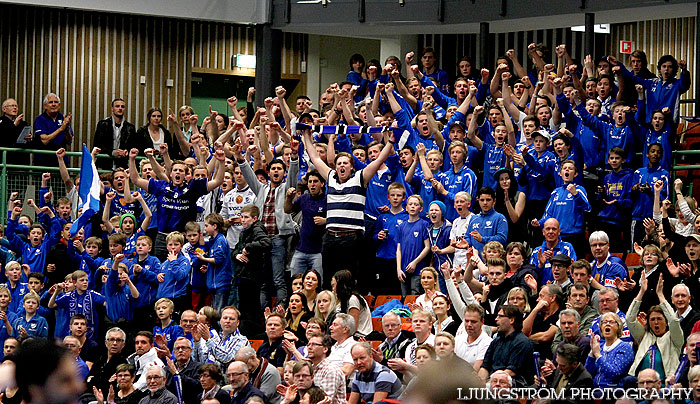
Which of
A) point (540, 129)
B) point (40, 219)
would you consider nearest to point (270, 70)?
point (40, 219)

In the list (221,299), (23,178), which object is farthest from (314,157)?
(23,178)

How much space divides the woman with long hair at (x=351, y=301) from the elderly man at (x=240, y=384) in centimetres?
130

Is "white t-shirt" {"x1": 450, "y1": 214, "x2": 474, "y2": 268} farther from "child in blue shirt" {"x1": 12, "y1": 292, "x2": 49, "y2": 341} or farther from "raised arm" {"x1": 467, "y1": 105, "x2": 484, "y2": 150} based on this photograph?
"child in blue shirt" {"x1": 12, "y1": 292, "x2": 49, "y2": 341}

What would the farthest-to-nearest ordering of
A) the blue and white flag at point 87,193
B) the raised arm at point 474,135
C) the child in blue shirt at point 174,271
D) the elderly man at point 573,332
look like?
the blue and white flag at point 87,193 < the raised arm at point 474,135 < the child in blue shirt at point 174,271 < the elderly man at point 573,332

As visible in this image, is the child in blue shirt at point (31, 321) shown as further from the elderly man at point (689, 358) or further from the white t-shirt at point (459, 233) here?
the elderly man at point (689, 358)

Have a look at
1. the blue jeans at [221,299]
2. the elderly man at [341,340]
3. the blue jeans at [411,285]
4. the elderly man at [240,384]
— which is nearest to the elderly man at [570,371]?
the elderly man at [341,340]

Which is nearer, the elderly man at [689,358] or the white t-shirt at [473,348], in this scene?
the elderly man at [689,358]

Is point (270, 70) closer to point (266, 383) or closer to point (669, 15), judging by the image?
point (669, 15)

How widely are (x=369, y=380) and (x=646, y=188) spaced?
15.1 feet

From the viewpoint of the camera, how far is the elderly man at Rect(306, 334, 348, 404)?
9.33 m

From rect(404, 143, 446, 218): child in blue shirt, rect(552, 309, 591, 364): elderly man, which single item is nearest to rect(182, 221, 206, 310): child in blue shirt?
rect(404, 143, 446, 218): child in blue shirt

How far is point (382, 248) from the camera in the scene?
12.4 m

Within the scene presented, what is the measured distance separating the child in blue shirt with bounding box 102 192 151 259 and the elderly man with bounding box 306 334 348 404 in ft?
12.9

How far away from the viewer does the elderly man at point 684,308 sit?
9.02 m
